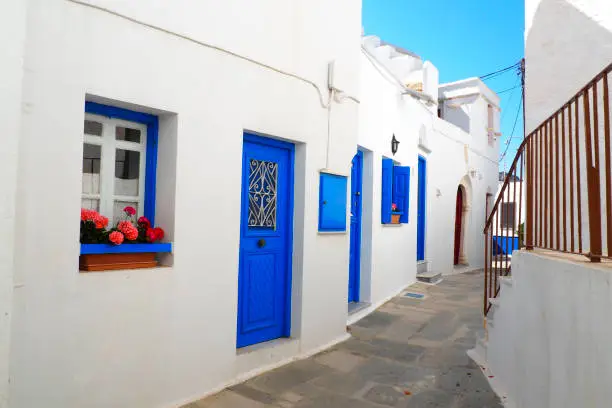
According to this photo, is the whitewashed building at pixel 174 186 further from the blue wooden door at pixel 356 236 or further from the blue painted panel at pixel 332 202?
the blue wooden door at pixel 356 236

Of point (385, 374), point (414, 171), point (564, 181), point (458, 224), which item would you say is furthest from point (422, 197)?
point (564, 181)

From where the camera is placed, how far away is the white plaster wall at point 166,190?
8.73 ft

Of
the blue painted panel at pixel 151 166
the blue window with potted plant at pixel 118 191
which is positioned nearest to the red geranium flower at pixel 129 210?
the blue window with potted plant at pixel 118 191

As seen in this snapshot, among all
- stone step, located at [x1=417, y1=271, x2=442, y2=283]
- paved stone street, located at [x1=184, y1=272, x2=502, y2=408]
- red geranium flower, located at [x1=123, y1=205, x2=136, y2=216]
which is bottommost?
paved stone street, located at [x1=184, y1=272, x2=502, y2=408]

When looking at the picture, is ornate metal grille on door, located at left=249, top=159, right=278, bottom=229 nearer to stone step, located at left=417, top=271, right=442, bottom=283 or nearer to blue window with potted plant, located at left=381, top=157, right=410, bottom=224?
blue window with potted plant, located at left=381, top=157, right=410, bottom=224

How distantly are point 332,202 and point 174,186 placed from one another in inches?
83.7

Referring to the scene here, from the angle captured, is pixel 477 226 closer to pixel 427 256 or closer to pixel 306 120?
pixel 427 256

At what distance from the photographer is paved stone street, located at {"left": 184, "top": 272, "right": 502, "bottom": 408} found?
3.59 meters

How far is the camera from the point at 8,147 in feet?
8.07

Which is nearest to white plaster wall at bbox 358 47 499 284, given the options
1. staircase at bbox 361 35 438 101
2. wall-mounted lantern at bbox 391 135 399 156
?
wall-mounted lantern at bbox 391 135 399 156

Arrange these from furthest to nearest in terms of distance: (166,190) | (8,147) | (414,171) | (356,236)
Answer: (414,171) < (356,236) < (166,190) < (8,147)

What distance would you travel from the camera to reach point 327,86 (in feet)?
16.2

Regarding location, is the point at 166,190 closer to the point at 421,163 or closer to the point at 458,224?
the point at 421,163

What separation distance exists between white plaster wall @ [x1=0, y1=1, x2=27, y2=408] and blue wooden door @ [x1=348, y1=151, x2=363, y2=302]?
4741 millimetres
